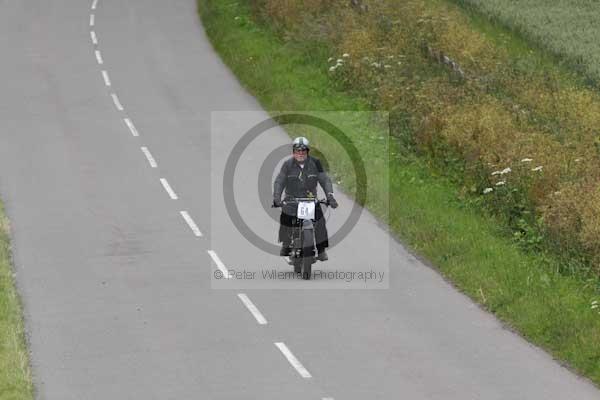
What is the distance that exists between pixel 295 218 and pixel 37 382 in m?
5.61

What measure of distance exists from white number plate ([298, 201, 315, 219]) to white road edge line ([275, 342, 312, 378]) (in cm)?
299

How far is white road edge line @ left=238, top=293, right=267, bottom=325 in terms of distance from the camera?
57.6 feet

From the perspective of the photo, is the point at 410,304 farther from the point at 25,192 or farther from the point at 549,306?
the point at 25,192

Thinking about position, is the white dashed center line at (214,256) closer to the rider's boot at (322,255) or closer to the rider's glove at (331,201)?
the rider's boot at (322,255)

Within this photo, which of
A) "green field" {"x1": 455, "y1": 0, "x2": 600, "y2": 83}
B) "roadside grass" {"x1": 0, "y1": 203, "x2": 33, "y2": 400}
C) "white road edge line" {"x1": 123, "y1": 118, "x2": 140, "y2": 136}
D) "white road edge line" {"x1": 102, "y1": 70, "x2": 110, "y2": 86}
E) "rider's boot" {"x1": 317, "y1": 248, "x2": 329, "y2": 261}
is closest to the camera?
"roadside grass" {"x1": 0, "y1": 203, "x2": 33, "y2": 400}

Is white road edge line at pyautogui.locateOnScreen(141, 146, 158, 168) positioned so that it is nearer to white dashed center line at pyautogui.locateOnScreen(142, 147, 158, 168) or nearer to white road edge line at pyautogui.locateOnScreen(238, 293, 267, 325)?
white dashed center line at pyautogui.locateOnScreen(142, 147, 158, 168)

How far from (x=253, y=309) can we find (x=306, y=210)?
6.01 ft

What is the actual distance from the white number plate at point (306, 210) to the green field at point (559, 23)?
571 inches

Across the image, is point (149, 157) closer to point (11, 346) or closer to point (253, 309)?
point (253, 309)

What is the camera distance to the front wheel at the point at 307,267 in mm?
19334

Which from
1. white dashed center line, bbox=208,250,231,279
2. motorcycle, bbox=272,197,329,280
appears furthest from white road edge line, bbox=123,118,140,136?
motorcycle, bbox=272,197,329,280

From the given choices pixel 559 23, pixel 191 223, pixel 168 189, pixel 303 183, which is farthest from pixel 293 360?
pixel 559 23

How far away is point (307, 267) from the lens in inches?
766

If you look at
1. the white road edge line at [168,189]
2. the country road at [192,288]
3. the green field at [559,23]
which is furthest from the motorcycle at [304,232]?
the green field at [559,23]
